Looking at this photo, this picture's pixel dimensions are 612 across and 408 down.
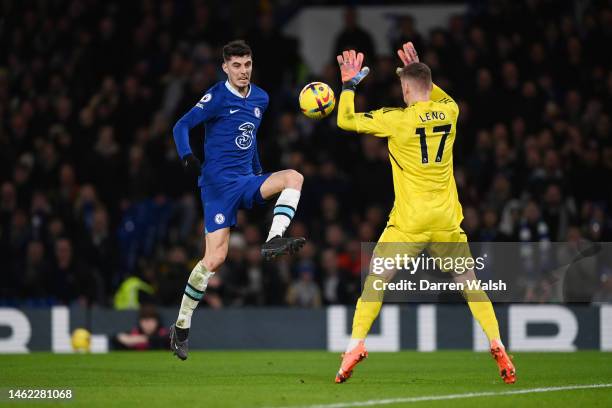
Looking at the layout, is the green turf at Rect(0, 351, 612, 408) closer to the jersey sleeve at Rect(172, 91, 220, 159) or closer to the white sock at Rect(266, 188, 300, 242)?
the white sock at Rect(266, 188, 300, 242)

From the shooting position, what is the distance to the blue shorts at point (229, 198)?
9.97m

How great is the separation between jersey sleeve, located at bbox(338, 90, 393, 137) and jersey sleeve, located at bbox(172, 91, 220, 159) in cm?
146

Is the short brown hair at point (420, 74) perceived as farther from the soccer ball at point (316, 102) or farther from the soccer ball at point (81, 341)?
the soccer ball at point (81, 341)

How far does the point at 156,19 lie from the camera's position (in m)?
18.8

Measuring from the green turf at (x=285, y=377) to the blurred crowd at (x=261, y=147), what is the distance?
105 inches

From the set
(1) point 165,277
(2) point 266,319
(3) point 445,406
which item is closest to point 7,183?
(1) point 165,277

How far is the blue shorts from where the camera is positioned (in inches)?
392

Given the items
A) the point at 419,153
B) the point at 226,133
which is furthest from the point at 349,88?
the point at 226,133

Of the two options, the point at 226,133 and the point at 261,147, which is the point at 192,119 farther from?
the point at 261,147

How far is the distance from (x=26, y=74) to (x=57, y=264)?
400cm

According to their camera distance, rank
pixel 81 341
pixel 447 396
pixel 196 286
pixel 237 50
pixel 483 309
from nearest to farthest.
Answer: pixel 447 396
pixel 483 309
pixel 237 50
pixel 196 286
pixel 81 341

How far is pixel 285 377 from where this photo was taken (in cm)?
961

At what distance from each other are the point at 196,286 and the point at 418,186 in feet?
7.91

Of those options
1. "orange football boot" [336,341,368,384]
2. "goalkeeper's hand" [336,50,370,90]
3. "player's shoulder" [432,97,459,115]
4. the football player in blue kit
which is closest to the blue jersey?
the football player in blue kit
